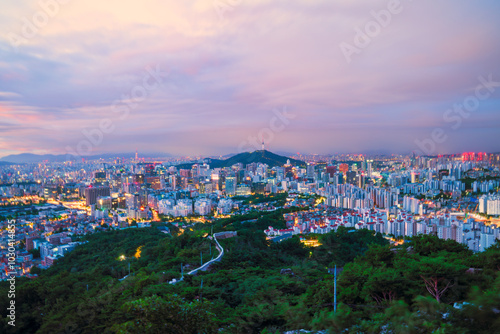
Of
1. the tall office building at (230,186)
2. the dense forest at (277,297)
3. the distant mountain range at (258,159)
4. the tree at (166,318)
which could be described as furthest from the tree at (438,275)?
the distant mountain range at (258,159)

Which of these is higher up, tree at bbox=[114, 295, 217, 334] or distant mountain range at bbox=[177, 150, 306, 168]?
distant mountain range at bbox=[177, 150, 306, 168]

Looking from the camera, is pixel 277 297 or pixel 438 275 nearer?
pixel 438 275

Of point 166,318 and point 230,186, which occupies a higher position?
point 166,318

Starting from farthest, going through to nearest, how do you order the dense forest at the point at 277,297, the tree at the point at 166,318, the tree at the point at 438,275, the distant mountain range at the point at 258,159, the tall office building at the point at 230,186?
the distant mountain range at the point at 258,159 → the tall office building at the point at 230,186 → the tree at the point at 438,275 → the tree at the point at 166,318 → the dense forest at the point at 277,297

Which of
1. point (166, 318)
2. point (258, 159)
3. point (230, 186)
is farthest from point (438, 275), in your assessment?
point (258, 159)

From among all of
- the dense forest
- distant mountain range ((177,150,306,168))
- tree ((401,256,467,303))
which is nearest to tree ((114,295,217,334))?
the dense forest

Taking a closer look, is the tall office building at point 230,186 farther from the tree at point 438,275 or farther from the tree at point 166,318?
the tree at point 166,318

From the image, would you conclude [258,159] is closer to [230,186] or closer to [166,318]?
[230,186]

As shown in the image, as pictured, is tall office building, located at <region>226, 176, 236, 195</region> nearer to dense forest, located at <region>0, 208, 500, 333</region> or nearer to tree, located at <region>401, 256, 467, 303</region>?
dense forest, located at <region>0, 208, 500, 333</region>

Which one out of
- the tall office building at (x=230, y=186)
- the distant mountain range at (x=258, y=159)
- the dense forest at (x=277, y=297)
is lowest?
the tall office building at (x=230, y=186)
